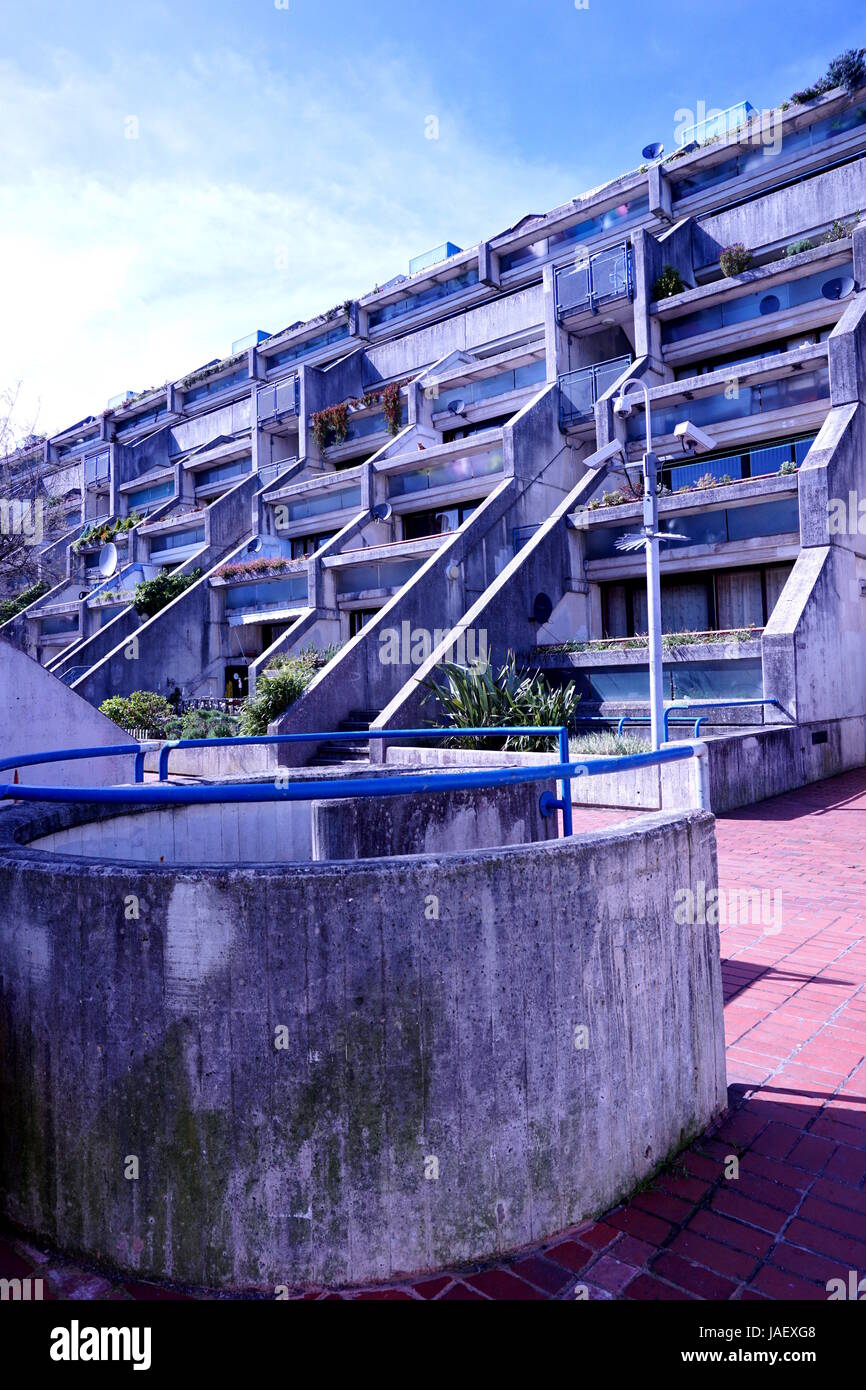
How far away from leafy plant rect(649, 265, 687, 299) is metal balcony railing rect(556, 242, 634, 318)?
0.69m

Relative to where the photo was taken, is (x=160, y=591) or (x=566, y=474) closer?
(x=566, y=474)

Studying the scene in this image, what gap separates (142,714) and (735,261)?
20570 mm

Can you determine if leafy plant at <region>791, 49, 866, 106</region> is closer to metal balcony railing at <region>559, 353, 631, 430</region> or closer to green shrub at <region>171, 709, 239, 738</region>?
metal balcony railing at <region>559, 353, 631, 430</region>

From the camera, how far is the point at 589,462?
41.9ft

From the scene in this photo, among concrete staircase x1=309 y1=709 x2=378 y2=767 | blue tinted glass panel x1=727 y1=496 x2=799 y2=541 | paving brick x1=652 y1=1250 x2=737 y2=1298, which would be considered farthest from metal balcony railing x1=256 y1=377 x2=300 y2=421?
paving brick x1=652 y1=1250 x2=737 y2=1298

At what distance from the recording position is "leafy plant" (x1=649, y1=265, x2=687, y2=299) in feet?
76.5

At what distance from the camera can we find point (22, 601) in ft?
A: 136

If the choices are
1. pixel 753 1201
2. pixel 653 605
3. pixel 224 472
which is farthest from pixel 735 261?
pixel 753 1201

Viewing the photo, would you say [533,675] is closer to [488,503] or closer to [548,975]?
[488,503]

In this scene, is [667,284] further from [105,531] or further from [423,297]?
[105,531]

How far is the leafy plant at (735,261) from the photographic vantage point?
22.3m
